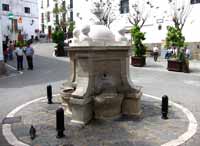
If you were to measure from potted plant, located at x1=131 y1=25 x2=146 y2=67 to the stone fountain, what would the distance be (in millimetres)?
11618

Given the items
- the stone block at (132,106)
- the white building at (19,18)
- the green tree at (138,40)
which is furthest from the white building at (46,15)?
the stone block at (132,106)

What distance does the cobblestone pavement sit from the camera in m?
6.22

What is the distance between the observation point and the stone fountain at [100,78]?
7355 millimetres

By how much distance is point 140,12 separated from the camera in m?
28.0

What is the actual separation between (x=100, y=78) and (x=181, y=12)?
60.7ft

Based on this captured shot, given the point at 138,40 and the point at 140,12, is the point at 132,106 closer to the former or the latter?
the point at 138,40

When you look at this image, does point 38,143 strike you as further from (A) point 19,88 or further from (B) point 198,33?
(B) point 198,33

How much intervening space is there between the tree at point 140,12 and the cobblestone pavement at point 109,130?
808 inches

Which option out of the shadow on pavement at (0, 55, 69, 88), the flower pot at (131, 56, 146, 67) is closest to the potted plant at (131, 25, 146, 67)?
the flower pot at (131, 56, 146, 67)

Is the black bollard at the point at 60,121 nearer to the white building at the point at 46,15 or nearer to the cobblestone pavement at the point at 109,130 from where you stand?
the cobblestone pavement at the point at 109,130

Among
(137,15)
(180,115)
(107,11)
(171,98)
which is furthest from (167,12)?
(180,115)

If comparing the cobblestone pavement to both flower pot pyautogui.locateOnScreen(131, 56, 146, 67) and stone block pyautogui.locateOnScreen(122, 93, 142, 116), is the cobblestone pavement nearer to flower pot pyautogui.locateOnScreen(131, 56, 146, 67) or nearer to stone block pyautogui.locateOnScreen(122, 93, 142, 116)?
stone block pyautogui.locateOnScreen(122, 93, 142, 116)

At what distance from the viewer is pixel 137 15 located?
1100 inches

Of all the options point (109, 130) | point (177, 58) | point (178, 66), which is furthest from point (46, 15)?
point (109, 130)
